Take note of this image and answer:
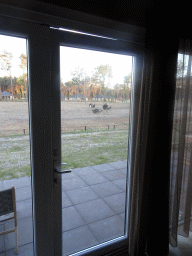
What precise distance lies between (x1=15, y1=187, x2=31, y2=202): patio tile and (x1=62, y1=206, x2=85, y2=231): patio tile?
0.49 m

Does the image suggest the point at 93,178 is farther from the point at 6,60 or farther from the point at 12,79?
the point at 6,60

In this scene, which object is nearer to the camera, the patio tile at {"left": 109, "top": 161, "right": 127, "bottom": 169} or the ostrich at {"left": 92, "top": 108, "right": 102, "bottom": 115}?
the ostrich at {"left": 92, "top": 108, "right": 102, "bottom": 115}

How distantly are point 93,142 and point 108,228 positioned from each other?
3.02 ft

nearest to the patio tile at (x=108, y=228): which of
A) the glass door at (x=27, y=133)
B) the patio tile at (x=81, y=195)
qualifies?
the patio tile at (x=81, y=195)

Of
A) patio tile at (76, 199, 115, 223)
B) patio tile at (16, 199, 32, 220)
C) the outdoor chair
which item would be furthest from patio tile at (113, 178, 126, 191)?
the outdoor chair

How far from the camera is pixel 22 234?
143cm

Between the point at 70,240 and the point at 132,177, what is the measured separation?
2.62 ft

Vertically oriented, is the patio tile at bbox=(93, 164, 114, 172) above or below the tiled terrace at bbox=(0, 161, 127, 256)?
above

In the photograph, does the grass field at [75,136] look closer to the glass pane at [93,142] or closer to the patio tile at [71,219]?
the glass pane at [93,142]

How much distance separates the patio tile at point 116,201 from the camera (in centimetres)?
197

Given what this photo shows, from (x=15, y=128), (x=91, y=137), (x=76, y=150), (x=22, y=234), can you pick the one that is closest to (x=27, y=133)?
(x=15, y=128)

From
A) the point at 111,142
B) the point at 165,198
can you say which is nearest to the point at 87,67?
the point at 111,142

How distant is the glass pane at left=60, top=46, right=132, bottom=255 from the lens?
1383 mm

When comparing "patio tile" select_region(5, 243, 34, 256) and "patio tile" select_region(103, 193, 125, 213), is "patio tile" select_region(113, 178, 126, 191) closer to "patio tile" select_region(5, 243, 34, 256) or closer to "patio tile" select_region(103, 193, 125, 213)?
"patio tile" select_region(103, 193, 125, 213)
